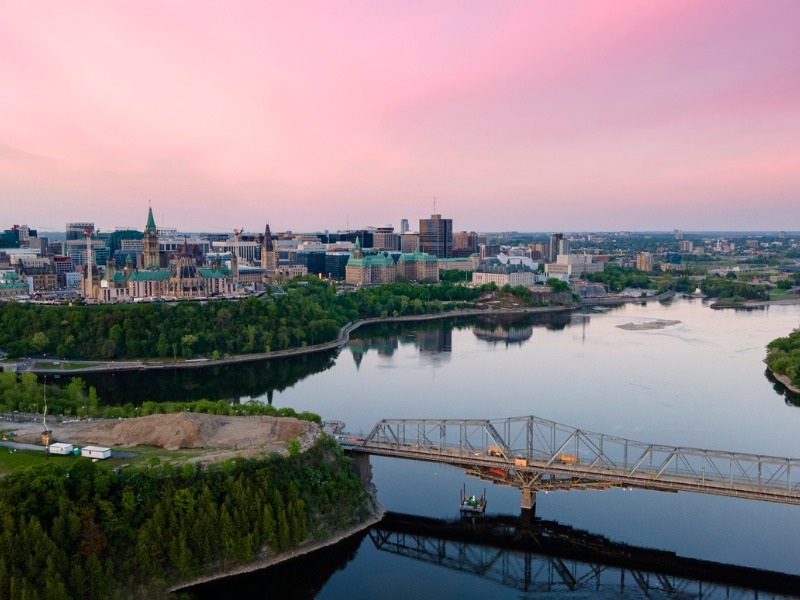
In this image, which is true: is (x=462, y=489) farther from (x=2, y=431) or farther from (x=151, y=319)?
(x=151, y=319)

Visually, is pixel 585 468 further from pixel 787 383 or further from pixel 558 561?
pixel 787 383

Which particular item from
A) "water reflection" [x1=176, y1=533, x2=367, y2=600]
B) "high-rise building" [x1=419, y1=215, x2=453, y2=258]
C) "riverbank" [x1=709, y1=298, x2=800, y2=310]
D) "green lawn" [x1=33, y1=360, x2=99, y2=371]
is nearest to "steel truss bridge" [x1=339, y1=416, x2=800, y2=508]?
"water reflection" [x1=176, y1=533, x2=367, y2=600]

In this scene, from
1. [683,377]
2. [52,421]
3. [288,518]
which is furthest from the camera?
[683,377]

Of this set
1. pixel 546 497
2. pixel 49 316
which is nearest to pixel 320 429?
pixel 546 497

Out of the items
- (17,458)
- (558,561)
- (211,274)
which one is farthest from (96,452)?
(211,274)

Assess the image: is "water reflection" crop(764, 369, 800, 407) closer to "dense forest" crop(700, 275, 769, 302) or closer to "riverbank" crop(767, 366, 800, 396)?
"riverbank" crop(767, 366, 800, 396)

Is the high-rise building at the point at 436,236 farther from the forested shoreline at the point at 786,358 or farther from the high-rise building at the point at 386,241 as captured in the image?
the forested shoreline at the point at 786,358
